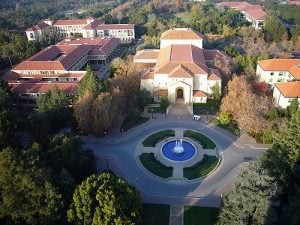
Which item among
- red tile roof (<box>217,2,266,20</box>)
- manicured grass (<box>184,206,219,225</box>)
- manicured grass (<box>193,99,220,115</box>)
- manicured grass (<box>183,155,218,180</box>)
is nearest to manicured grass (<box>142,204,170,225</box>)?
manicured grass (<box>184,206,219,225</box>)

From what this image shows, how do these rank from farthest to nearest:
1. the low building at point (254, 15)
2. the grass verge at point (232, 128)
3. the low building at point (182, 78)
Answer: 1. the low building at point (254, 15)
2. the low building at point (182, 78)
3. the grass verge at point (232, 128)

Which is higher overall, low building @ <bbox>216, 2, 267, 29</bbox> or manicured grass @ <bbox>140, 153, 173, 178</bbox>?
low building @ <bbox>216, 2, 267, 29</bbox>

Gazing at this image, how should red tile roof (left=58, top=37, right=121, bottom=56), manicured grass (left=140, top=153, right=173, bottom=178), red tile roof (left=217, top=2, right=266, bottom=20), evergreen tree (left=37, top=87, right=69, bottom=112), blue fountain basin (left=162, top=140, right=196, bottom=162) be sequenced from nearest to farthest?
manicured grass (left=140, top=153, right=173, bottom=178) → blue fountain basin (left=162, top=140, right=196, bottom=162) → evergreen tree (left=37, top=87, right=69, bottom=112) → red tile roof (left=58, top=37, right=121, bottom=56) → red tile roof (left=217, top=2, right=266, bottom=20)

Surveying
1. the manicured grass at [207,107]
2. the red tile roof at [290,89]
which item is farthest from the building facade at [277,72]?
the manicured grass at [207,107]

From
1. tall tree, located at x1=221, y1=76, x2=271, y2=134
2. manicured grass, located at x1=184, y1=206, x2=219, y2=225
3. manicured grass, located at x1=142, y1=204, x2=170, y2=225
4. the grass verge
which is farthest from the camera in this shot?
the grass verge

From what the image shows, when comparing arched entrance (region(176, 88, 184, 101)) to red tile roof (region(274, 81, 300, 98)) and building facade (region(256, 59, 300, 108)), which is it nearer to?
building facade (region(256, 59, 300, 108))

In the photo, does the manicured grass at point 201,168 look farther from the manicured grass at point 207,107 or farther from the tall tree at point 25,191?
the tall tree at point 25,191

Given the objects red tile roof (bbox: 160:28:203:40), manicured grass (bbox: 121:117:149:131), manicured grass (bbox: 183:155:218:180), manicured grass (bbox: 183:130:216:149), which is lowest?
manicured grass (bbox: 183:155:218:180)

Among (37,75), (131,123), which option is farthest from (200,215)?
(37,75)
